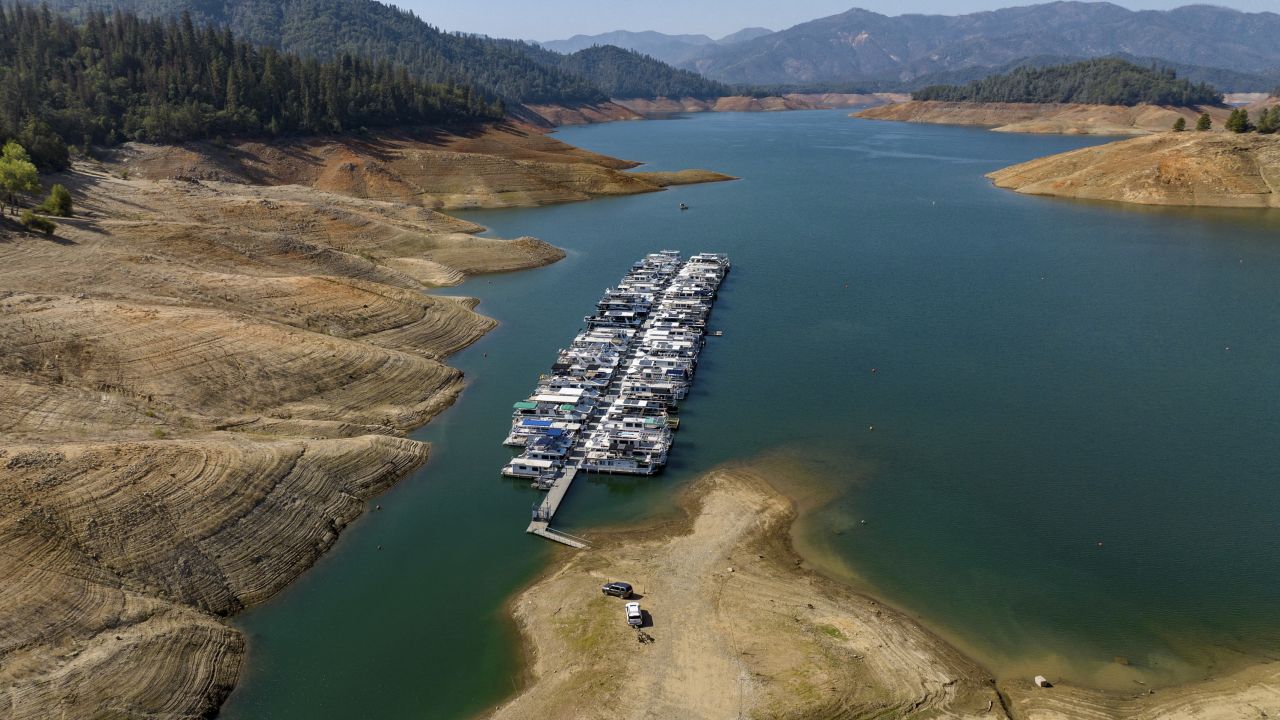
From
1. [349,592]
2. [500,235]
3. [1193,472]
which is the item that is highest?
[500,235]

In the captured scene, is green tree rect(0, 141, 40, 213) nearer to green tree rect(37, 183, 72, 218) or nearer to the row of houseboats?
green tree rect(37, 183, 72, 218)

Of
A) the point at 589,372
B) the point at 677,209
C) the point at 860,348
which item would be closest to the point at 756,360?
the point at 860,348

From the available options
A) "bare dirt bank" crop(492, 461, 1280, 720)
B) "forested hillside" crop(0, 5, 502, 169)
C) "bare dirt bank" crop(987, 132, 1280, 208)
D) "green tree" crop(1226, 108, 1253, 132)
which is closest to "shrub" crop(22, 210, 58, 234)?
"forested hillside" crop(0, 5, 502, 169)

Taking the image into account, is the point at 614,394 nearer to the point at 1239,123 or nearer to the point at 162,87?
the point at 162,87

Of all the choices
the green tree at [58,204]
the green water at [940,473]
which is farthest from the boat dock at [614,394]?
the green tree at [58,204]

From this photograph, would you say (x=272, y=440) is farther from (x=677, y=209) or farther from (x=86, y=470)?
(x=677, y=209)

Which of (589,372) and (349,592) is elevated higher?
(589,372)
